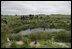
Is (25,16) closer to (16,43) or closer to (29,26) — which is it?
(29,26)

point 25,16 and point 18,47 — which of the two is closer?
point 18,47

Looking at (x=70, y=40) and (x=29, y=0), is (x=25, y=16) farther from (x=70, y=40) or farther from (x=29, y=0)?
(x=70, y=40)

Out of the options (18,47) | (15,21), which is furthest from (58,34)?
(15,21)

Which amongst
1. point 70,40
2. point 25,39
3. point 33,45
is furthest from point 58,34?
point 25,39

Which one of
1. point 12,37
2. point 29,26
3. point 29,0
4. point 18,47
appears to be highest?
point 29,0

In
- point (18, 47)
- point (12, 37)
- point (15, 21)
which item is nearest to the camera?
point (18, 47)

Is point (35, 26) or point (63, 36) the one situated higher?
point (35, 26)

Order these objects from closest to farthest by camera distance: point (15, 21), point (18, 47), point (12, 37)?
point (18, 47), point (12, 37), point (15, 21)

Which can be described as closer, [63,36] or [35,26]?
[63,36]

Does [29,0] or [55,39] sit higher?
[29,0]
